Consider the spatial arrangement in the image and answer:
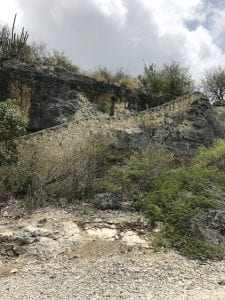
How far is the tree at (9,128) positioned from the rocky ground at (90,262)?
8.53 ft

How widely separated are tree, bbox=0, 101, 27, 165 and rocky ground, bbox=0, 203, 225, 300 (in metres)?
2.60

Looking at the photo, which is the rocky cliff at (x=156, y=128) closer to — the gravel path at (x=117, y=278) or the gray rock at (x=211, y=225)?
the gray rock at (x=211, y=225)

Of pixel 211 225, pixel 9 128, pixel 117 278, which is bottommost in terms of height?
pixel 117 278

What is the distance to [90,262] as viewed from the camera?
1041cm

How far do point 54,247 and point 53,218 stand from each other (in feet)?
A: 4.44

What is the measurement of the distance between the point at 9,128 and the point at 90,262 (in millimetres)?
6399

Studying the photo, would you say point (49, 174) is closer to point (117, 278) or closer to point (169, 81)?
point (117, 278)

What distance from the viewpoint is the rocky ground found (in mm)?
9164

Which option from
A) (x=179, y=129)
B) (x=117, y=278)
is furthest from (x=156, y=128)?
(x=117, y=278)

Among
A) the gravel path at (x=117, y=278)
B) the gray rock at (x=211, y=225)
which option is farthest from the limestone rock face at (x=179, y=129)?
the gravel path at (x=117, y=278)

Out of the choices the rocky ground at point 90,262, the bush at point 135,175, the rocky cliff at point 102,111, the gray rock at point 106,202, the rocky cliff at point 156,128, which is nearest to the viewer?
the rocky ground at point 90,262

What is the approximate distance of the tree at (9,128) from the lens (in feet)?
49.3

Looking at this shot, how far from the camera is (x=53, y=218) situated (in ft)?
40.1

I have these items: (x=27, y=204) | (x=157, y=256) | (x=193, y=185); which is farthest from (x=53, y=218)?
(x=193, y=185)
